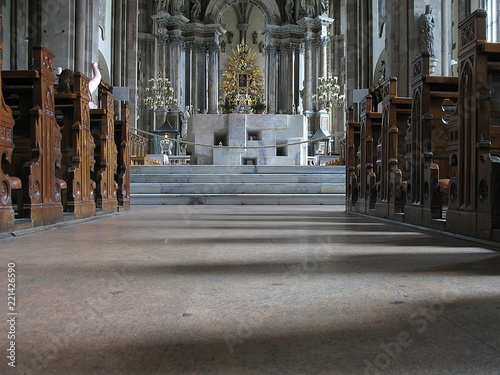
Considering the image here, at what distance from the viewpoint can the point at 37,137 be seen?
4.03 meters

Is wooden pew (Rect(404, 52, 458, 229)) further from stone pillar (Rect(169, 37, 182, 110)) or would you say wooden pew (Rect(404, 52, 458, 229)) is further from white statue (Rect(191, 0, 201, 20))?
white statue (Rect(191, 0, 201, 20))

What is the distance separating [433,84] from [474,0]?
11.6 meters

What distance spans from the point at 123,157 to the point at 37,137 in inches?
112

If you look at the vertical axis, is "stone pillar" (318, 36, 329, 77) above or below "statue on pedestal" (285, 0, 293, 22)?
below

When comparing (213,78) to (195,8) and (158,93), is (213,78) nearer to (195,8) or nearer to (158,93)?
(195,8)

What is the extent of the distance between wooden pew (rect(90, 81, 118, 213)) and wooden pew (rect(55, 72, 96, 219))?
53 cm

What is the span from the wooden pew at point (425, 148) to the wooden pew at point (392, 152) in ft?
1.24

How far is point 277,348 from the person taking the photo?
43.3 inches

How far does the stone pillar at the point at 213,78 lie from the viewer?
2533 centimetres

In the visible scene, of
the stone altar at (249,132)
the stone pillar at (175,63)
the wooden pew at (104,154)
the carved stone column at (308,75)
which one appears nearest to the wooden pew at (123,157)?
the wooden pew at (104,154)

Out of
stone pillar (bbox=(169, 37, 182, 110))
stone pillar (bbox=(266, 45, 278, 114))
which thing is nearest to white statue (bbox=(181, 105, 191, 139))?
stone pillar (bbox=(169, 37, 182, 110))

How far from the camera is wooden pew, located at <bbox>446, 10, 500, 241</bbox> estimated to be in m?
3.09

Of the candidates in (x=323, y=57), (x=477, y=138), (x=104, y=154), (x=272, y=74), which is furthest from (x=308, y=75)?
(x=477, y=138)

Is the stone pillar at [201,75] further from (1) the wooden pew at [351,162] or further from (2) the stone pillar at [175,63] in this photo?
(1) the wooden pew at [351,162]
